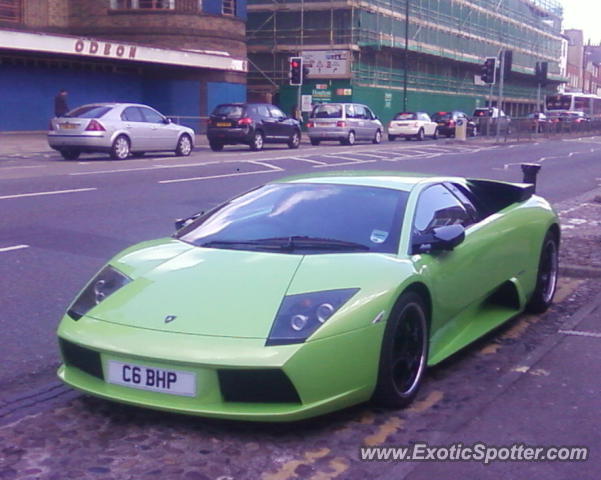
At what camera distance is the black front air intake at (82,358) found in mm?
4431

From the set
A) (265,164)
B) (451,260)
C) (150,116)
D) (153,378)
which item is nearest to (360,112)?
(150,116)

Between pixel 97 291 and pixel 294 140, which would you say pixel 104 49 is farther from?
pixel 97 291

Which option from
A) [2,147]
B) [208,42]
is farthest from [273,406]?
[208,42]

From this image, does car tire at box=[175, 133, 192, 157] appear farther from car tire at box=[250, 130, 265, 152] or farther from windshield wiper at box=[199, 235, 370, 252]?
windshield wiper at box=[199, 235, 370, 252]

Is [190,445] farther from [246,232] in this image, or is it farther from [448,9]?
[448,9]

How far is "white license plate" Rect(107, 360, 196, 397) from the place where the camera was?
4.20 m

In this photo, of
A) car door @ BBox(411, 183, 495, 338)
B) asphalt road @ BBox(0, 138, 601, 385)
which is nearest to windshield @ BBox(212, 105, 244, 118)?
asphalt road @ BBox(0, 138, 601, 385)

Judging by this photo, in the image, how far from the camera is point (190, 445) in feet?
13.9

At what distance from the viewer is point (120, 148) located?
23.2 m

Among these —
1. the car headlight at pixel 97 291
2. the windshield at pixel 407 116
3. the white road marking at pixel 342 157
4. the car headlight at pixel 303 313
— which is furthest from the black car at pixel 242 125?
the car headlight at pixel 303 313

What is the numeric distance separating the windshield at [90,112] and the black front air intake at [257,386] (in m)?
19.6

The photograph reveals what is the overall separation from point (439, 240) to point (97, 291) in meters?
1.95

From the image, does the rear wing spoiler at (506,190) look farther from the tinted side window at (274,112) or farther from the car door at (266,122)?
the tinted side window at (274,112)

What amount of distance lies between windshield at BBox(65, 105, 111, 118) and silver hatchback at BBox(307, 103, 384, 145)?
1438 centimetres
